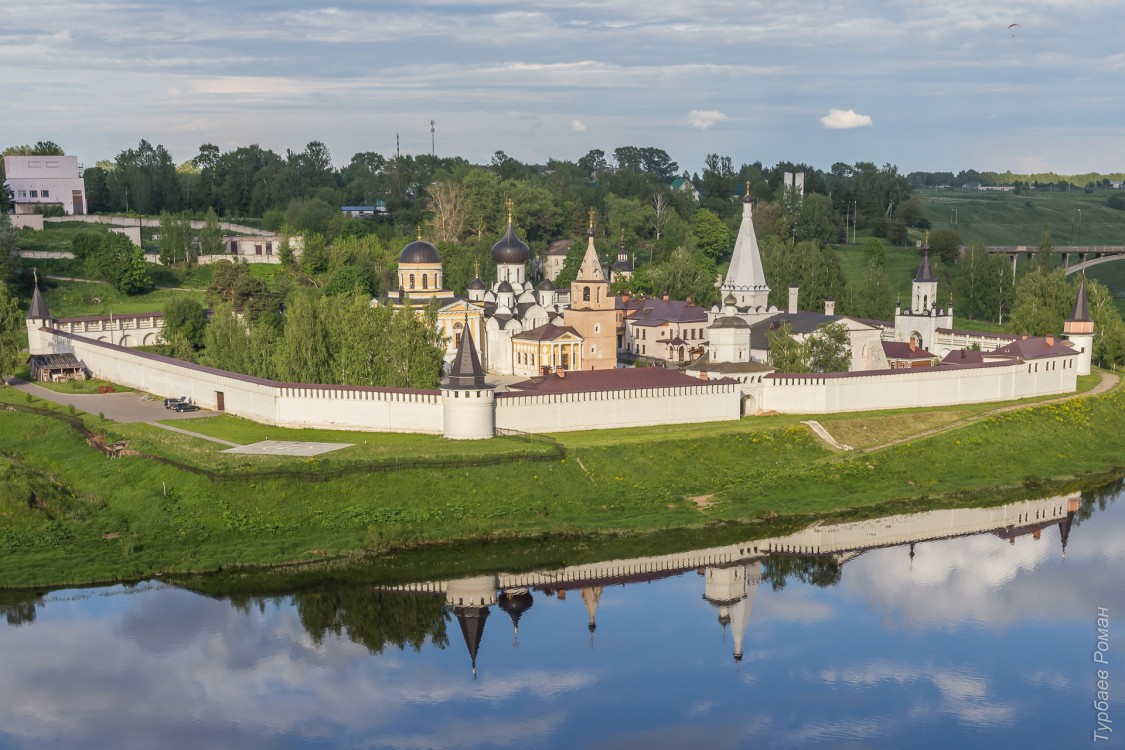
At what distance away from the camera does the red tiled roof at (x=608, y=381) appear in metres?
32.9

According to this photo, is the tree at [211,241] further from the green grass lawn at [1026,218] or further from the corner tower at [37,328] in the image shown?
the green grass lawn at [1026,218]

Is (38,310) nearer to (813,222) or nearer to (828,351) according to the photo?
(828,351)

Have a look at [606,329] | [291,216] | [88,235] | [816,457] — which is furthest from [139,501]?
[291,216]

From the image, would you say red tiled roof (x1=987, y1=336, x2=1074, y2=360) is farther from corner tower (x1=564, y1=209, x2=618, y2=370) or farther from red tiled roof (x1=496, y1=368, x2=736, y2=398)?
corner tower (x1=564, y1=209, x2=618, y2=370)

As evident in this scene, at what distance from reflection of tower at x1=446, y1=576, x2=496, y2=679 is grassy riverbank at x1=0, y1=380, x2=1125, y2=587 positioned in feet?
7.15

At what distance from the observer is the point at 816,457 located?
3206 cm

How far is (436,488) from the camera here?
2742 centimetres

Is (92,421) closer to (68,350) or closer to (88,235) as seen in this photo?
(68,350)

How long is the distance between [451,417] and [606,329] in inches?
582

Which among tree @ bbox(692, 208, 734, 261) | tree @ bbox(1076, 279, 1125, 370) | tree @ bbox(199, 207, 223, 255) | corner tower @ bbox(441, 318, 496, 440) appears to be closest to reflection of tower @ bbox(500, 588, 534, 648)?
corner tower @ bbox(441, 318, 496, 440)

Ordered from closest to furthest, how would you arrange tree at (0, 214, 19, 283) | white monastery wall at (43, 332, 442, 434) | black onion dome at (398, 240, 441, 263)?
1. white monastery wall at (43, 332, 442, 434)
2. black onion dome at (398, 240, 441, 263)
3. tree at (0, 214, 19, 283)

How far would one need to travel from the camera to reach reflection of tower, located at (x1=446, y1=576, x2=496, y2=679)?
21.6 meters

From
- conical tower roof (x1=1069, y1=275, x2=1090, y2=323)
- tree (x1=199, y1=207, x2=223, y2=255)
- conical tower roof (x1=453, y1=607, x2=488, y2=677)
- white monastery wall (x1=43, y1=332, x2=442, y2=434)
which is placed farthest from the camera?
tree (x1=199, y1=207, x2=223, y2=255)

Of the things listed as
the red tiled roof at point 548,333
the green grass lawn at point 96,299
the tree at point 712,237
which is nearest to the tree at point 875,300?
the red tiled roof at point 548,333
